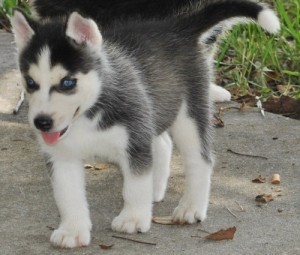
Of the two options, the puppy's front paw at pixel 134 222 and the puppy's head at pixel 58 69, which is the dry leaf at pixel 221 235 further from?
the puppy's head at pixel 58 69

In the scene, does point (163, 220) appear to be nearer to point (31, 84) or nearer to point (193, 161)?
point (193, 161)

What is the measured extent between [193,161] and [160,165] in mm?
415

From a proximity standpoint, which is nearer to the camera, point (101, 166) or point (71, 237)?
point (71, 237)

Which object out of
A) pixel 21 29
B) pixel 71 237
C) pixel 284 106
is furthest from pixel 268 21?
pixel 284 106

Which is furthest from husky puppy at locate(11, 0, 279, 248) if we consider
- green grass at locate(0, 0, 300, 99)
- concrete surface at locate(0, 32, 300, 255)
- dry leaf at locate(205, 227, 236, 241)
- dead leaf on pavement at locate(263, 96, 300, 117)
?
green grass at locate(0, 0, 300, 99)

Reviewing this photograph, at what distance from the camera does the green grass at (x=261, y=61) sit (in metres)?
7.75

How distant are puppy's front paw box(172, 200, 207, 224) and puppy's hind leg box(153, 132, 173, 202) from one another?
1.06ft

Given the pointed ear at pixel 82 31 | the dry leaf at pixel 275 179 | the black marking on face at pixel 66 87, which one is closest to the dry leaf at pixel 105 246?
the black marking on face at pixel 66 87

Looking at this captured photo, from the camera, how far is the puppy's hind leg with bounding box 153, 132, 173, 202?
5.33 meters

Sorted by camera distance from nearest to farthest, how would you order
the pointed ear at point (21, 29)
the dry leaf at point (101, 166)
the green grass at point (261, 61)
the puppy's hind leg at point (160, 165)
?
the pointed ear at point (21, 29) → the puppy's hind leg at point (160, 165) → the dry leaf at point (101, 166) → the green grass at point (261, 61)

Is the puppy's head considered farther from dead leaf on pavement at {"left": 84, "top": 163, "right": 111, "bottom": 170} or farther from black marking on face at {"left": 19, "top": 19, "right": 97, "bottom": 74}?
dead leaf on pavement at {"left": 84, "top": 163, "right": 111, "bottom": 170}

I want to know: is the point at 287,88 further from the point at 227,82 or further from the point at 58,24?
the point at 58,24

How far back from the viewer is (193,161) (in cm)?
Answer: 507

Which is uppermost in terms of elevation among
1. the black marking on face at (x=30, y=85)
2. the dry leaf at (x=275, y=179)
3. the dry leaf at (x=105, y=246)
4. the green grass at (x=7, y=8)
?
the black marking on face at (x=30, y=85)
